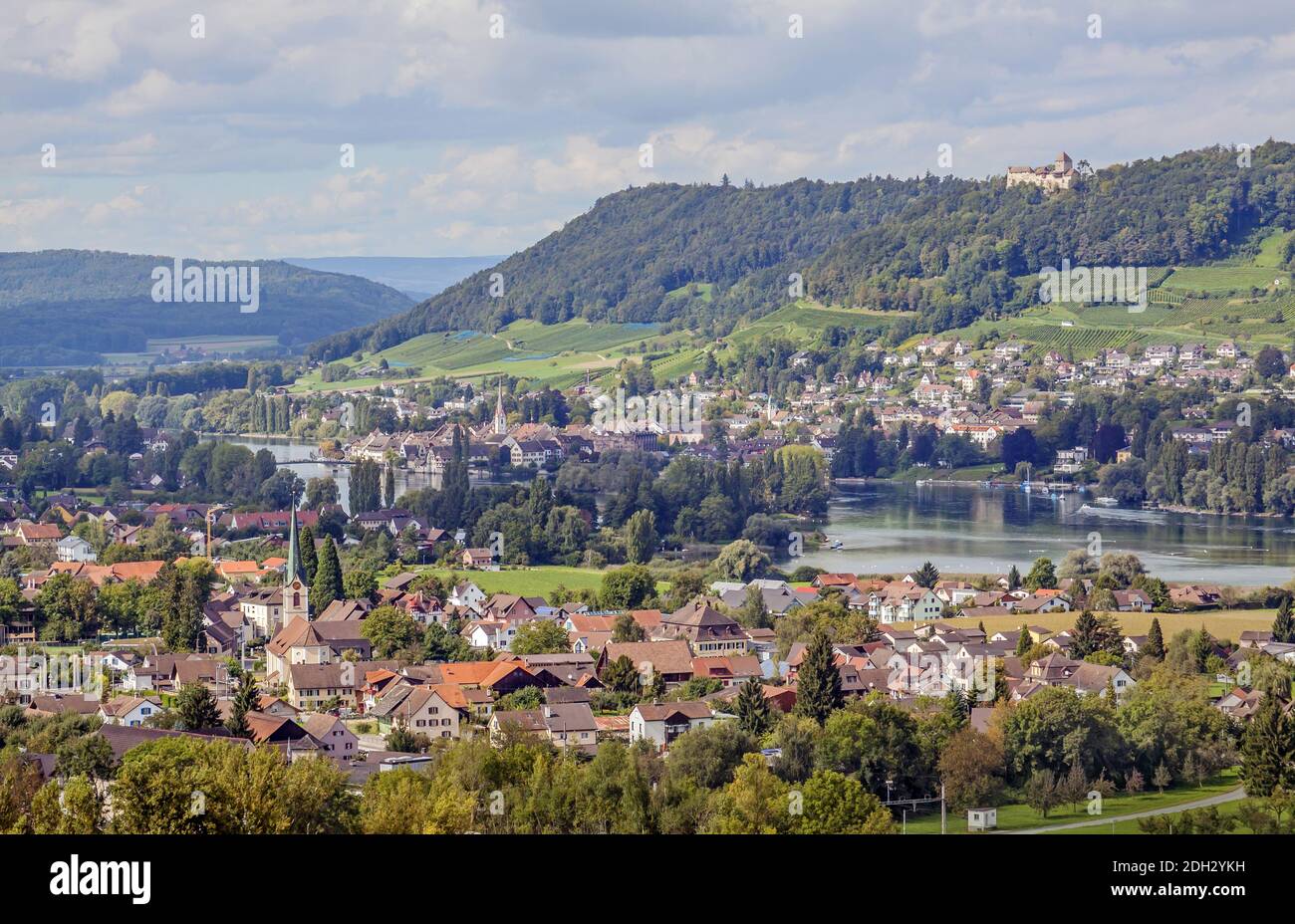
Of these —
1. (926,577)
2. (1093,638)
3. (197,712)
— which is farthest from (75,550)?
(1093,638)

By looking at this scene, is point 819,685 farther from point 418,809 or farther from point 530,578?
point 530,578

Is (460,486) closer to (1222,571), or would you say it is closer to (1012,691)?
(1222,571)

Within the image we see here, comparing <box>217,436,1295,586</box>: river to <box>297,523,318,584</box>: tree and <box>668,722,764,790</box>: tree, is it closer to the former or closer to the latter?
<box>297,523,318,584</box>: tree

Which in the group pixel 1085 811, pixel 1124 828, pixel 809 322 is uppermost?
pixel 809 322
